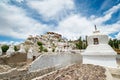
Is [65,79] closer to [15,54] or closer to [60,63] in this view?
[60,63]

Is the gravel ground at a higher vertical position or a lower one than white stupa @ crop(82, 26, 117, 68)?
lower

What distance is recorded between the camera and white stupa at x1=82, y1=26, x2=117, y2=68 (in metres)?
11.0

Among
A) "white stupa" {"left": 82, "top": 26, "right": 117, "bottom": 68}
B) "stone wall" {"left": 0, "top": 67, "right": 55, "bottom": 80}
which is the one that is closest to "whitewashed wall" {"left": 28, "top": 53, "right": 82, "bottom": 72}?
"stone wall" {"left": 0, "top": 67, "right": 55, "bottom": 80}

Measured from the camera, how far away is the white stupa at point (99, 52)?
36.0 ft

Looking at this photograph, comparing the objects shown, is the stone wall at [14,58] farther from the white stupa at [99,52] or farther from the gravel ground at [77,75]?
the gravel ground at [77,75]

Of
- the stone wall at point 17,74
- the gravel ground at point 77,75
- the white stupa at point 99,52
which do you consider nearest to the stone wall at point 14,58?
the stone wall at point 17,74

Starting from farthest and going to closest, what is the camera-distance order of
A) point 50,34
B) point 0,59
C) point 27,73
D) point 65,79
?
1. point 50,34
2. point 0,59
3. point 27,73
4. point 65,79

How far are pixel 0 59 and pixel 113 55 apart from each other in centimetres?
1223

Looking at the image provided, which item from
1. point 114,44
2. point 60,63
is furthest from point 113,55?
point 114,44

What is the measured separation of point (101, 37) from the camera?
1212 cm

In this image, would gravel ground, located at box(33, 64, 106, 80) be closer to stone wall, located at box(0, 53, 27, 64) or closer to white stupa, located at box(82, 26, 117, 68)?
white stupa, located at box(82, 26, 117, 68)

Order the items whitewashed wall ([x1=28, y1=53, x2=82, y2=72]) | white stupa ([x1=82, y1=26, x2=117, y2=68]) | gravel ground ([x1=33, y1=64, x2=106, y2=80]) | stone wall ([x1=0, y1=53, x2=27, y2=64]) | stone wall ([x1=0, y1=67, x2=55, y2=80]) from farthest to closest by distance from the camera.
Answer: stone wall ([x1=0, y1=53, x2=27, y2=64]) < white stupa ([x1=82, y1=26, x2=117, y2=68]) < whitewashed wall ([x1=28, y1=53, x2=82, y2=72]) < stone wall ([x1=0, y1=67, x2=55, y2=80]) < gravel ground ([x1=33, y1=64, x2=106, y2=80])

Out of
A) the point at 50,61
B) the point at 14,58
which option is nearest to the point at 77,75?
the point at 50,61

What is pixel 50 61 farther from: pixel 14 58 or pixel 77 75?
pixel 14 58
